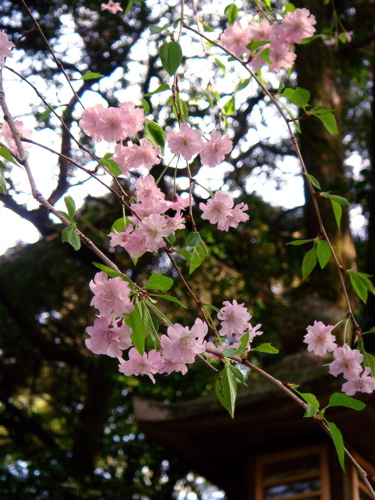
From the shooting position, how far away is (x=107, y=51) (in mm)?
4441

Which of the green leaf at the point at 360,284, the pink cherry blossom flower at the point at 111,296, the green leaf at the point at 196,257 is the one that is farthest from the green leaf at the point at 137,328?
the green leaf at the point at 360,284

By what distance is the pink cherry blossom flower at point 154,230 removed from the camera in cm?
109

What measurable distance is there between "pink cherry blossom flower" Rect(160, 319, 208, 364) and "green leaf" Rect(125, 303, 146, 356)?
0.11 meters

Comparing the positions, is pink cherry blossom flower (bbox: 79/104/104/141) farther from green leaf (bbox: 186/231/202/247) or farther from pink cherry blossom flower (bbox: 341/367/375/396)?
pink cherry blossom flower (bbox: 341/367/375/396)

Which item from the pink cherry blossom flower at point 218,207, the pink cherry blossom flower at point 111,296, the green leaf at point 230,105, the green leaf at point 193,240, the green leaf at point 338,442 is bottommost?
the green leaf at point 338,442

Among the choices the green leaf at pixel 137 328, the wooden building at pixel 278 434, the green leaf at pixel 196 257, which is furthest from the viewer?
the wooden building at pixel 278 434

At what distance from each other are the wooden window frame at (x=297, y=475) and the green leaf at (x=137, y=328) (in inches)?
71.4

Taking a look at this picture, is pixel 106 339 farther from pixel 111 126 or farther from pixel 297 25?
pixel 297 25

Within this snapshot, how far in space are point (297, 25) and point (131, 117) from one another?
438mm

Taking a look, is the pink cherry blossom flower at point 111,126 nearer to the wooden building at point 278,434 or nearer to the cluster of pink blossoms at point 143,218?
the cluster of pink blossoms at point 143,218

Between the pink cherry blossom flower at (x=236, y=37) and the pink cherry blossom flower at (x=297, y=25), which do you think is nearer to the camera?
the pink cherry blossom flower at (x=297, y=25)

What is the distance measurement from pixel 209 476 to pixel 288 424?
78 cm

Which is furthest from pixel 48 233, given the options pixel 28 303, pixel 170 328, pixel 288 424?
pixel 170 328

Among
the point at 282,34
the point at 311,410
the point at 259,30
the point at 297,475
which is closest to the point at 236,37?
the point at 259,30
